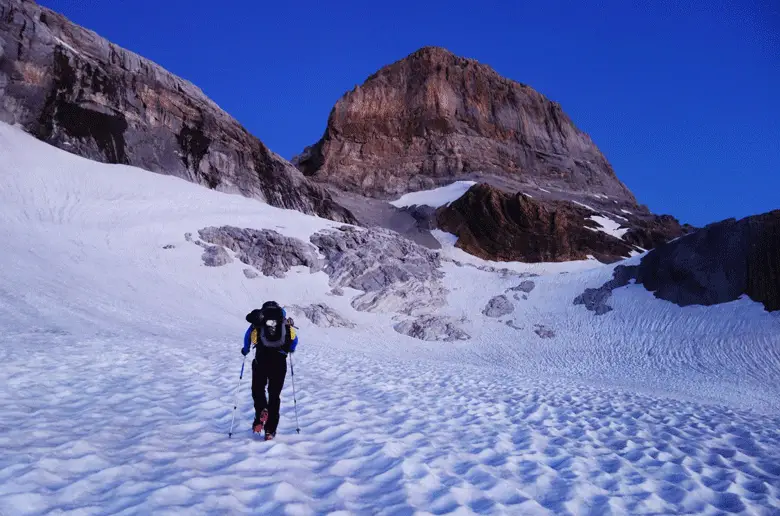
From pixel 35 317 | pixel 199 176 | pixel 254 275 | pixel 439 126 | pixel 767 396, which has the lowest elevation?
pixel 767 396

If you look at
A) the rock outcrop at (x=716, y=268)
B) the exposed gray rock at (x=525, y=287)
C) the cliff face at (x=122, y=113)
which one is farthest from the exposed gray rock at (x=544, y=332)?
the cliff face at (x=122, y=113)

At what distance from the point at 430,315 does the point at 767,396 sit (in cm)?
1970

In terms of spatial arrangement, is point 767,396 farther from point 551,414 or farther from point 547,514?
point 547,514

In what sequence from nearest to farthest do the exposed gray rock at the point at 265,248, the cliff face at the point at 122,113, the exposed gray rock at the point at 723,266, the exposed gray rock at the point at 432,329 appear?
the exposed gray rock at the point at 723,266
the exposed gray rock at the point at 432,329
the exposed gray rock at the point at 265,248
the cliff face at the point at 122,113

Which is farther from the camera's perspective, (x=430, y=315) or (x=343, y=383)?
(x=430, y=315)

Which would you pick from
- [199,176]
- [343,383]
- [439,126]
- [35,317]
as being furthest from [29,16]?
[439,126]

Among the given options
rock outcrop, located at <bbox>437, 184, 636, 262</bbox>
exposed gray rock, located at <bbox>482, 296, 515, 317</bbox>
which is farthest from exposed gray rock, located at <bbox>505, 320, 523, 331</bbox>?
rock outcrop, located at <bbox>437, 184, 636, 262</bbox>

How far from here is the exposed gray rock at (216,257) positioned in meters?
31.6

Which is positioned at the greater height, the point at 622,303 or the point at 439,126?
the point at 439,126

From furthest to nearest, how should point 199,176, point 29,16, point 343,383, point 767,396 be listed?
1. point 199,176
2. point 29,16
3. point 767,396
4. point 343,383

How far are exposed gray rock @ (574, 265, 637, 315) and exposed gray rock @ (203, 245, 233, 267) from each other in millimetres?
27137

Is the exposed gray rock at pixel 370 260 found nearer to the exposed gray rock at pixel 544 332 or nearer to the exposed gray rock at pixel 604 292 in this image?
the exposed gray rock at pixel 544 332

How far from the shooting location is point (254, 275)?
106 feet

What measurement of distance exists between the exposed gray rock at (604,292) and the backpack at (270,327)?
31.4 m
